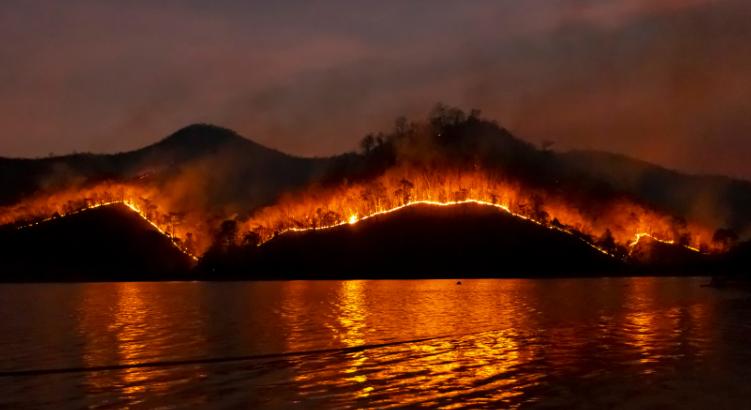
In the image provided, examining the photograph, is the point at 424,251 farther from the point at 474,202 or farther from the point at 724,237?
the point at 724,237

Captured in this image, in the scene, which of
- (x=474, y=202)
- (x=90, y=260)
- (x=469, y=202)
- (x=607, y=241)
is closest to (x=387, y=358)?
(x=469, y=202)

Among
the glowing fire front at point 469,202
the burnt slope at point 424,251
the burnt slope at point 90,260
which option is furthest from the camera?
the glowing fire front at point 469,202

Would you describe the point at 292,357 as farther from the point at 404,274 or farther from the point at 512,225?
the point at 512,225

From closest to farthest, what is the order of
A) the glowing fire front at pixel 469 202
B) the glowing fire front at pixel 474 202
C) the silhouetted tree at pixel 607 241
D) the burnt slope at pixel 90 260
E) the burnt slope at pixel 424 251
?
the burnt slope at pixel 424 251 < the burnt slope at pixel 90 260 < the silhouetted tree at pixel 607 241 < the glowing fire front at pixel 469 202 < the glowing fire front at pixel 474 202

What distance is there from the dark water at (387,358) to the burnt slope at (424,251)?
111m

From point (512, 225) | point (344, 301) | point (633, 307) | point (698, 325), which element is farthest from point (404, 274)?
point (698, 325)

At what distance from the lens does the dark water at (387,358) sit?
79.7ft

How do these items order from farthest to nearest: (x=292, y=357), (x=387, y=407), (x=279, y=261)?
1. (x=279, y=261)
2. (x=292, y=357)
3. (x=387, y=407)

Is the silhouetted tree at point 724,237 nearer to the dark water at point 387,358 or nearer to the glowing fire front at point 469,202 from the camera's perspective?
the glowing fire front at point 469,202

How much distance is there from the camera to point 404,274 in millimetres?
169875

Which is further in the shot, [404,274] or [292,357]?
[404,274]

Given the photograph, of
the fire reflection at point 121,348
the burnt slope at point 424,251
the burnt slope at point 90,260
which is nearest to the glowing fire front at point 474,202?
the burnt slope at point 424,251

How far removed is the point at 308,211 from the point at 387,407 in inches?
6931

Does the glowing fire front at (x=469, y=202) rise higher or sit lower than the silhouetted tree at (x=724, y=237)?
higher
